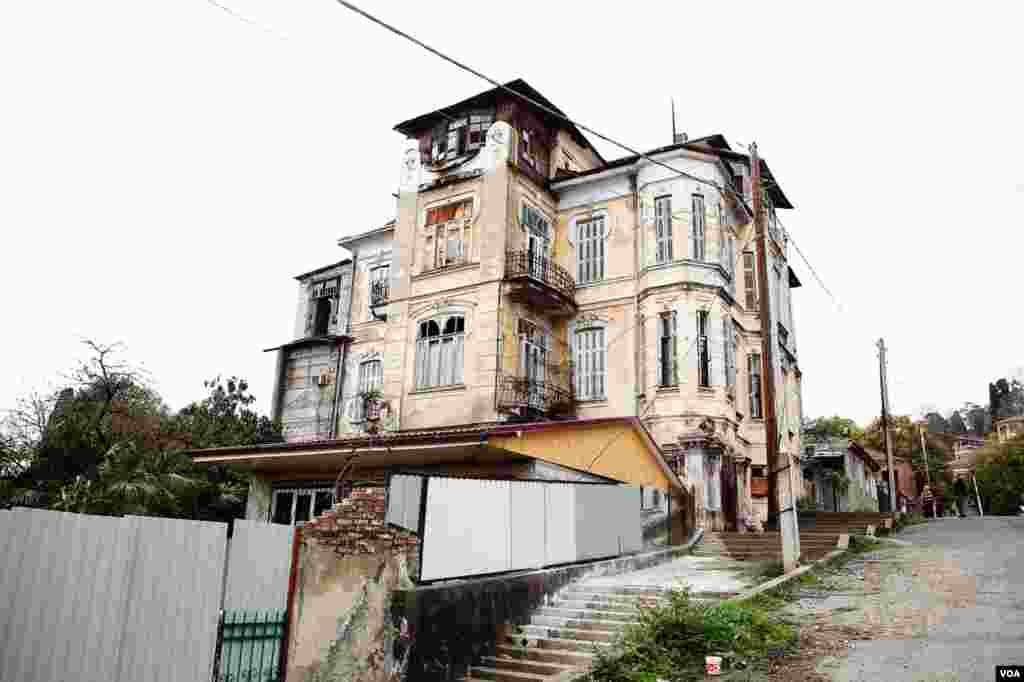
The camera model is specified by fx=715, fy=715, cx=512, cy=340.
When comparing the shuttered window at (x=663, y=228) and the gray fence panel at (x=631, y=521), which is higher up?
the shuttered window at (x=663, y=228)

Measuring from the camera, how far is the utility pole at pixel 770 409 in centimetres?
1387

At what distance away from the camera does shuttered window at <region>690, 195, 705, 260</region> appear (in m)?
22.5

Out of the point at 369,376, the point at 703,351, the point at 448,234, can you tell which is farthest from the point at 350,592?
the point at 369,376

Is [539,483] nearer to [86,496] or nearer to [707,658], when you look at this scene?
[707,658]

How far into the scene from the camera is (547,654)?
9617 mm

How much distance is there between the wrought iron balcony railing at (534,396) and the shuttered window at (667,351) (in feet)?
10.5

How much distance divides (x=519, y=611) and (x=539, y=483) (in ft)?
7.45

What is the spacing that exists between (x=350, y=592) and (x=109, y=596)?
2.60 metres

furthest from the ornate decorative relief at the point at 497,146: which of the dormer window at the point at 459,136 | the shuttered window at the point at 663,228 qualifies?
the shuttered window at the point at 663,228

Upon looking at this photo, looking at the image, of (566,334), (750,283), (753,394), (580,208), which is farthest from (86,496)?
(750,283)

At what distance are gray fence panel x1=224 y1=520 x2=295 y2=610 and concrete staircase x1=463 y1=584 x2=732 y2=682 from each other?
A: 2784 millimetres

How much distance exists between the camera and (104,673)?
20.4 feet

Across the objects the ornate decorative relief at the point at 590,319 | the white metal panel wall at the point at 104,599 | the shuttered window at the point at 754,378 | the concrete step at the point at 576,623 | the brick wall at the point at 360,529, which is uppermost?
the ornate decorative relief at the point at 590,319

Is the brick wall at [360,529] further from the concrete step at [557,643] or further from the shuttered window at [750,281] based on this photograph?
the shuttered window at [750,281]
